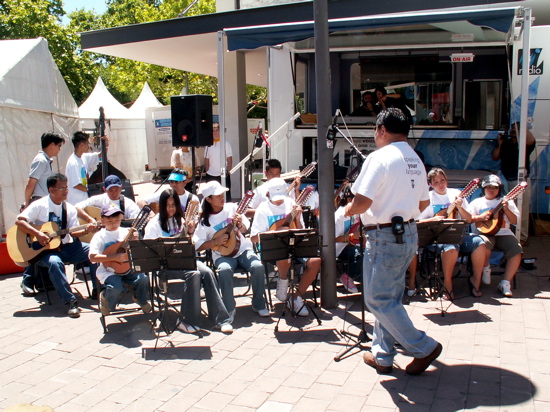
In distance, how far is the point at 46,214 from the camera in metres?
6.34

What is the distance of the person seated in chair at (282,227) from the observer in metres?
5.61

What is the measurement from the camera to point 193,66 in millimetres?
15727

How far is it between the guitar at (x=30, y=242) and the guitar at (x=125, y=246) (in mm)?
918

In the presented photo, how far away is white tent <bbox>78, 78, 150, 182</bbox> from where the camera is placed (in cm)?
1894

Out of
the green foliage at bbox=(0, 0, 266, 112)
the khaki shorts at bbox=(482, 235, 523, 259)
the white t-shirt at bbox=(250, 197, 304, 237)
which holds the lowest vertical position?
the khaki shorts at bbox=(482, 235, 523, 259)

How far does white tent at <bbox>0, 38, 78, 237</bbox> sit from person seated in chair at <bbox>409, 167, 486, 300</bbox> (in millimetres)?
6071

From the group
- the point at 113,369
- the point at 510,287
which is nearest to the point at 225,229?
the point at 113,369

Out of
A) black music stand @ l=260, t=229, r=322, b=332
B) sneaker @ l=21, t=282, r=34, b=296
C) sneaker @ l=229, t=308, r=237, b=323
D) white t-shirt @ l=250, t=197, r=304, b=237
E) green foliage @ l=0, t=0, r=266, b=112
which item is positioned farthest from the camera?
green foliage @ l=0, t=0, r=266, b=112

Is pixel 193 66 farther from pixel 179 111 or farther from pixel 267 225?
pixel 267 225

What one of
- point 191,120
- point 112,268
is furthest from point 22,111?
point 112,268

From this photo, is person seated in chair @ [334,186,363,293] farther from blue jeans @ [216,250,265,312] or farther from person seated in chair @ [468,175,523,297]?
person seated in chair @ [468,175,523,297]

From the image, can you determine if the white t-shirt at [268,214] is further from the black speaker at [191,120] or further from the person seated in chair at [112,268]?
the black speaker at [191,120]

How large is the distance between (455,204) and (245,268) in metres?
2.37

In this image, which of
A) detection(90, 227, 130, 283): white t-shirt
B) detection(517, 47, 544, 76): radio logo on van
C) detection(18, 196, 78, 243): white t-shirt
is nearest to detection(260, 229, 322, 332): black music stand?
detection(90, 227, 130, 283): white t-shirt
